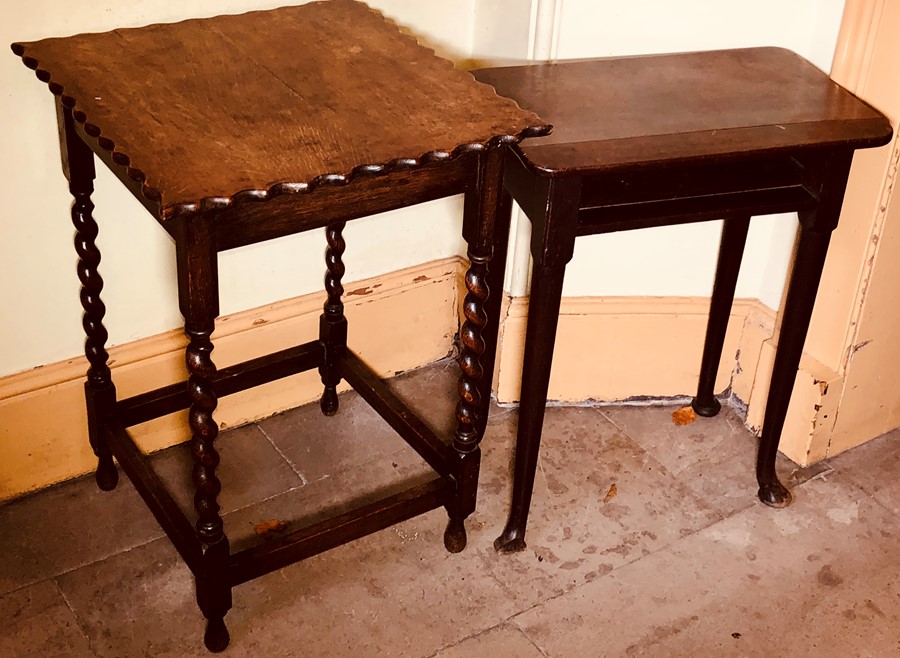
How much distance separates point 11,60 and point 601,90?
1025mm

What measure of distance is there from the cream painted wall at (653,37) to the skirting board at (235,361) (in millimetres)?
274

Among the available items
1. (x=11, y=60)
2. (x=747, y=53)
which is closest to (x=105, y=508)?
(x=11, y=60)

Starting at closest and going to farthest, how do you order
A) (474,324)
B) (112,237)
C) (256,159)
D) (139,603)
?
(256,159), (474,324), (139,603), (112,237)

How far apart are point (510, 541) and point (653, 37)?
105 cm

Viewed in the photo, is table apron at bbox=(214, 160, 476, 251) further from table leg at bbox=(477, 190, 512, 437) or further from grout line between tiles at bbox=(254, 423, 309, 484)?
grout line between tiles at bbox=(254, 423, 309, 484)

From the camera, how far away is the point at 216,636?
1.89 metres

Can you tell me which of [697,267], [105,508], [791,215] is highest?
[791,215]

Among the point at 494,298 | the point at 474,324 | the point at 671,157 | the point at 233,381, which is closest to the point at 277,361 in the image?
the point at 233,381

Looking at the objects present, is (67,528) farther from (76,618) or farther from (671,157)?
(671,157)

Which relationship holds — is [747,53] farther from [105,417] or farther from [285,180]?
[105,417]

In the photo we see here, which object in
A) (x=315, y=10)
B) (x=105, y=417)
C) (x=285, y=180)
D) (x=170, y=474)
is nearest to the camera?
(x=285, y=180)

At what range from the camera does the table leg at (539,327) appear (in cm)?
175

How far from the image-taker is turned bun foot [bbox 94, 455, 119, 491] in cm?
222

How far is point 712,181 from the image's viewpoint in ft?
6.09
